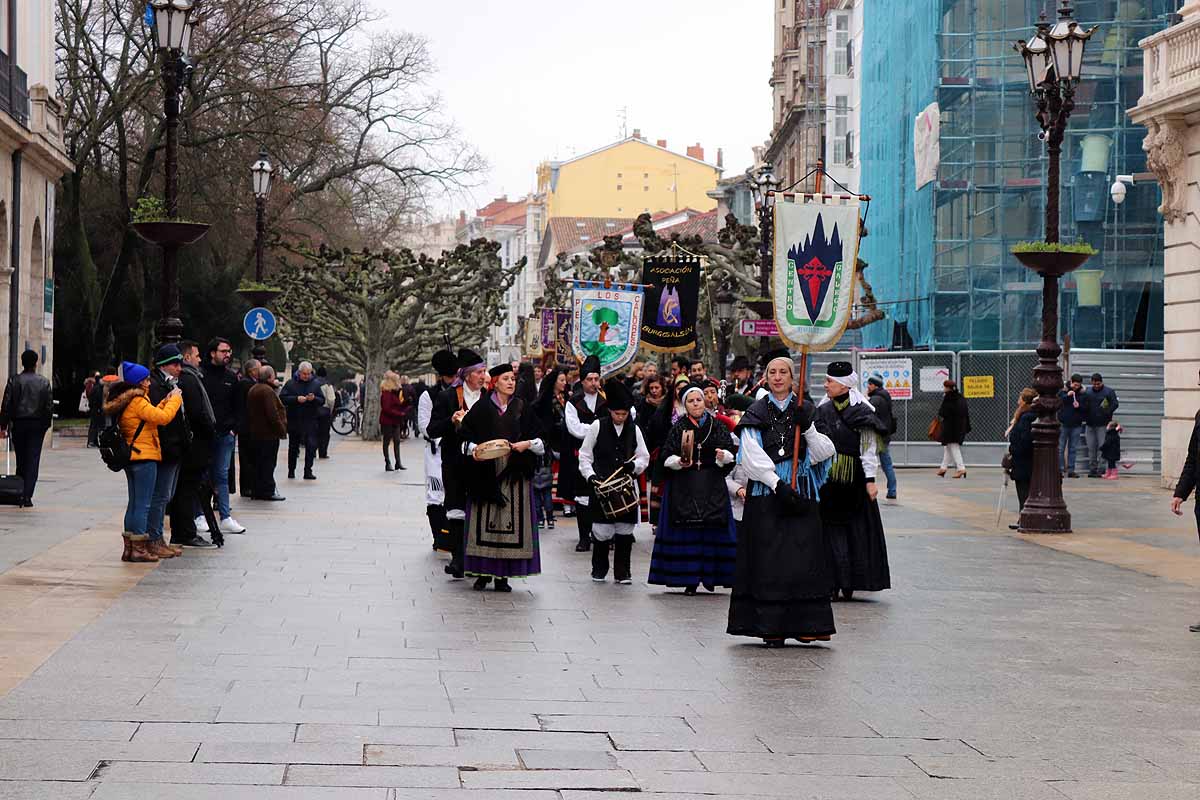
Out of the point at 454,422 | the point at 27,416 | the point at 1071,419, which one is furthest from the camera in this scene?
the point at 1071,419

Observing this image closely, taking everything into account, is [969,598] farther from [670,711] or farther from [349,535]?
[349,535]

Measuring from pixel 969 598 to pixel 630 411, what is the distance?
299cm

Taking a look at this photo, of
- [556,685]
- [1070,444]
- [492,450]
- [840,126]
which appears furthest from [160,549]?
[840,126]

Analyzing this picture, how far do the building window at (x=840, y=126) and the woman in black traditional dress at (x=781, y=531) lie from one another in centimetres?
5359

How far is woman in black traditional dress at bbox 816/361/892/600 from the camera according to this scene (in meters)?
12.4

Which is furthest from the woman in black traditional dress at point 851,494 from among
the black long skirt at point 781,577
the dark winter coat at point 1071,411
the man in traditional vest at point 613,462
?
the dark winter coat at point 1071,411

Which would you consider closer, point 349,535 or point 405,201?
point 349,535

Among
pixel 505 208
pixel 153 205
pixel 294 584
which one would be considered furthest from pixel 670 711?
pixel 505 208

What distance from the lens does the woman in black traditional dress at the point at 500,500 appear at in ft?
40.2

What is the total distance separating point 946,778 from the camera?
22.2 feet

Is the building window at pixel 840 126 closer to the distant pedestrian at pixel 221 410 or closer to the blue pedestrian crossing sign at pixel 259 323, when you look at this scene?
the blue pedestrian crossing sign at pixel 259 323

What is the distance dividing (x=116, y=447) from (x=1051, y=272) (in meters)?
10.5

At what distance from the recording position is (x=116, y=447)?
1336 cm

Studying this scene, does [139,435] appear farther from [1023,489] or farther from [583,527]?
[1023,489]
